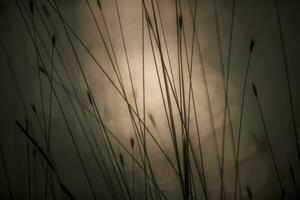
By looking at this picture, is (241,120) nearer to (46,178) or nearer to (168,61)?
(168,61)

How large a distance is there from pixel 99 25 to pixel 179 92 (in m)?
0.40

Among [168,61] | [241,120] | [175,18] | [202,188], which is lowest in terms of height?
[202,188]

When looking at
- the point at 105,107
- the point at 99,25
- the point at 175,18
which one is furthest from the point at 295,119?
the point at 99,25

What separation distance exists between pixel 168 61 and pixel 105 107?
0.30 metres

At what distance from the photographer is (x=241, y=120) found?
1.12 m

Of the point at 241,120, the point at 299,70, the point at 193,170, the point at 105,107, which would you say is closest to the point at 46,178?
the point at 105,107

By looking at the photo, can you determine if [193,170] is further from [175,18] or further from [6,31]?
[6,31]

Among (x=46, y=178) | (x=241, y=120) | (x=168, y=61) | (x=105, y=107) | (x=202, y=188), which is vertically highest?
(x=168, y=61)

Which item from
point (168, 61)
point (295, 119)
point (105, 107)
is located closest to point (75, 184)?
point (105, 107)

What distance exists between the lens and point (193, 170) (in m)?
1.13

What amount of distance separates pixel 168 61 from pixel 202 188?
496 mm

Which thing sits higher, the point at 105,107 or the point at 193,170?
the point at 105,107

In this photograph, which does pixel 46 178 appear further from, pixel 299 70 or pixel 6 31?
pixel 299 70

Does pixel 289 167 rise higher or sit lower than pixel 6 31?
lower
